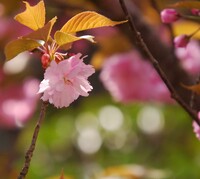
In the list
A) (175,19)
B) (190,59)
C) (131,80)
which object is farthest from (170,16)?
(131,80)

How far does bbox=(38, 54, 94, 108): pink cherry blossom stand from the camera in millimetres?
1005

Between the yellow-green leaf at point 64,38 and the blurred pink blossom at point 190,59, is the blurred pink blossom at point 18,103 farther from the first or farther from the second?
the yellow-green leaf at point 64,38

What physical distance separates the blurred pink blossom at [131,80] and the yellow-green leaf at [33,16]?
1053 mm

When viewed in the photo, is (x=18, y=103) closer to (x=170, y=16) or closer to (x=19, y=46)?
(x=170, y=16)

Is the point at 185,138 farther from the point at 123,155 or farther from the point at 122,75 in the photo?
the point at 122,75

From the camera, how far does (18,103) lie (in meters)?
2.46

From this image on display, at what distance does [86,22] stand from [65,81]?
0.09 meters

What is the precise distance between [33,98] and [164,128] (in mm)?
1107

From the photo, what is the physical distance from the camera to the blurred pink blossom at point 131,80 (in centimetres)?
209

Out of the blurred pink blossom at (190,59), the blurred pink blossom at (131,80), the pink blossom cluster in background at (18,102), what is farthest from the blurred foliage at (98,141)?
the blurred pink blossom at (190,59)

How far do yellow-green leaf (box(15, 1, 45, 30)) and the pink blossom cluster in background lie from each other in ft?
4.26

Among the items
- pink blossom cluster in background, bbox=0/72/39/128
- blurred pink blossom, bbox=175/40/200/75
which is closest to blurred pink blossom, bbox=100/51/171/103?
blurred pink blossom, bbox=175/40/200/75

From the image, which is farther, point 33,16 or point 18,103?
point 18,103

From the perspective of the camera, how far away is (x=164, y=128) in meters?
3.43
